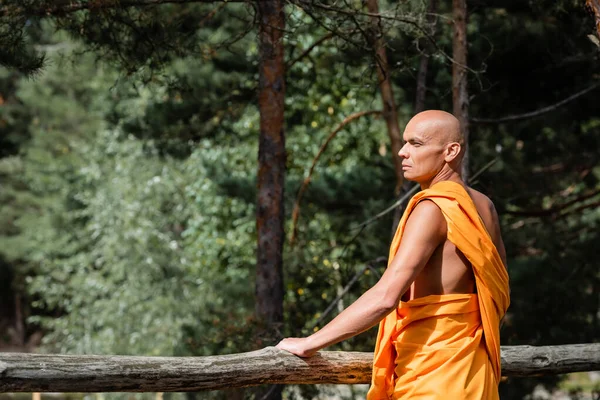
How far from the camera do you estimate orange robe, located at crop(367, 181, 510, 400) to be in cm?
301

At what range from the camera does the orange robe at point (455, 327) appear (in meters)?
3.01

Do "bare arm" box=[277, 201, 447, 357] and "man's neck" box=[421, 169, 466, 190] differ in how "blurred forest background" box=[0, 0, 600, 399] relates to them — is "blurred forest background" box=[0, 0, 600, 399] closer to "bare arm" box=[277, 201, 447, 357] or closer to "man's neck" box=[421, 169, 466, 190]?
"man's neck" box=[421, 169, 466, 190]

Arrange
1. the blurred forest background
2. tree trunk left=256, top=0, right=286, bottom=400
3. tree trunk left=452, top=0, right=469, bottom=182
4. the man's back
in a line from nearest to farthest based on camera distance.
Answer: the man's back, tree trunk left=452, top=0, right=469, bottom=182, the blurred forest background, tree trunk left=256, top=0, right=286, bottom=400

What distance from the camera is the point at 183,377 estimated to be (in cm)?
315

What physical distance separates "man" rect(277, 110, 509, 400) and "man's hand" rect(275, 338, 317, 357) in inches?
1.7

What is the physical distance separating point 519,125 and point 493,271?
8411 millimetres

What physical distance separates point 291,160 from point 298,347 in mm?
10385

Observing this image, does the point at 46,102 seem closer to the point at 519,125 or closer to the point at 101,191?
the point at 101,191

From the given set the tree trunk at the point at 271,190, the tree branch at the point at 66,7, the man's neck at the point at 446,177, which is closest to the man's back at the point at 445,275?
the man's neck at the point at 446,177

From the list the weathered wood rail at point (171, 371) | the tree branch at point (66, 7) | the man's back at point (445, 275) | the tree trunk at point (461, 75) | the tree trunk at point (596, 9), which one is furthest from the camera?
the tree trunk at point (461, 75)

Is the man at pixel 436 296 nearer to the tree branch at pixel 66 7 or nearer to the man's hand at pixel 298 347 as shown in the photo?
the man's hand at pixel 298 347

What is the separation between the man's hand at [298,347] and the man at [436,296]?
4 centimetres

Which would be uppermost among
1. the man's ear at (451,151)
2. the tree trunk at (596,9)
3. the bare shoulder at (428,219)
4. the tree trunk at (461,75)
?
the tree trunk at (461,75)

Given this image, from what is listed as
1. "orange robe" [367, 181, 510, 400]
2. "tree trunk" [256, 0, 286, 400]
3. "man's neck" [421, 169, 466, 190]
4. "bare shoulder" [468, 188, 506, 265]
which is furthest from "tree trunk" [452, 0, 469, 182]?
"orange robe" [367, 181, 510, 400]
